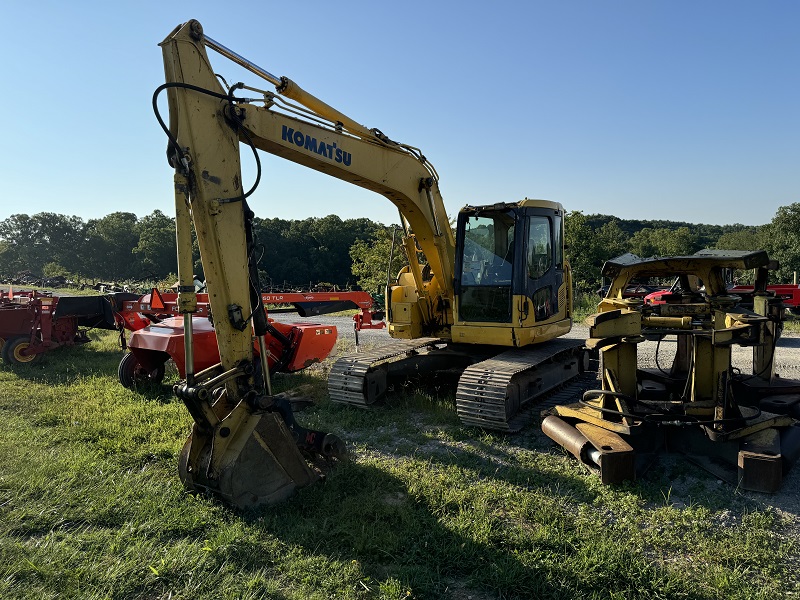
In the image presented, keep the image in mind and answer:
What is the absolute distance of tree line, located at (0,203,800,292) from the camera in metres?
43.7

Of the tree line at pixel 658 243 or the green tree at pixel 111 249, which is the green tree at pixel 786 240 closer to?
the tree line at pixel 658 243

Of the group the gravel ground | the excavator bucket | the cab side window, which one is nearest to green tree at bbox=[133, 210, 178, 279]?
the gravel ground

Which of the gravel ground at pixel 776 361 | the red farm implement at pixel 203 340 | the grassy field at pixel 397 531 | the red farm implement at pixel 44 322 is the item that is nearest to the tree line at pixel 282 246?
the gravel ground at pixel 776 361

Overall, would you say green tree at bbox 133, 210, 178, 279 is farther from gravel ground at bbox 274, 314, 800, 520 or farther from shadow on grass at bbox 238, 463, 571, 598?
shadow on grass at bbox 238, 463, 571, 598

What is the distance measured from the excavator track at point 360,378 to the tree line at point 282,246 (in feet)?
67.8

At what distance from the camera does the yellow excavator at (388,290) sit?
3957 mm

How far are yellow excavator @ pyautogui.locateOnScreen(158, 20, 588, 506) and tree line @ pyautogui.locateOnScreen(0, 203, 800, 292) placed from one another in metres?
20.6

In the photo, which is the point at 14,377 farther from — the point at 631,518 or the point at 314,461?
the point at 631,518

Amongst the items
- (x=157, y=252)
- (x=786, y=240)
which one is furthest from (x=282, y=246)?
(x=786, y=240)

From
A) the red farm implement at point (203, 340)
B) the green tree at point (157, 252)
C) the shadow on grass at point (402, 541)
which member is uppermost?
the green tree at point (157, 252)

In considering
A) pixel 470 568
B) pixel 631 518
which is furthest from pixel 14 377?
pixel 631 518

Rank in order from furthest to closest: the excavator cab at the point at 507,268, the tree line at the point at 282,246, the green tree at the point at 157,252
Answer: the green tree at the point at 157,252 → the tree line at the point at 282,246 → the excavator cab at the point at 507,268

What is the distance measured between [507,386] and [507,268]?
5.26 feet

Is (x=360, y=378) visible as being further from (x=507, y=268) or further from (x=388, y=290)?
(x=507, y=268)
